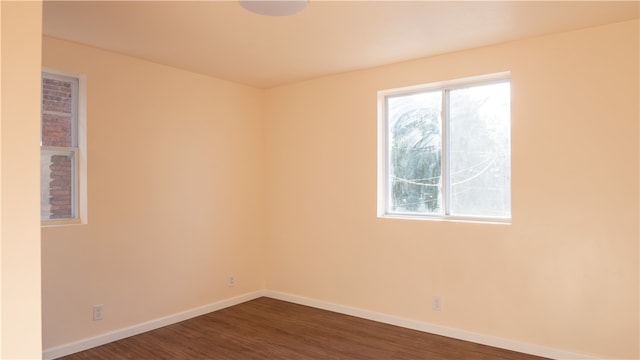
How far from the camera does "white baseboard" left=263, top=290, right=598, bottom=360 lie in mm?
3311

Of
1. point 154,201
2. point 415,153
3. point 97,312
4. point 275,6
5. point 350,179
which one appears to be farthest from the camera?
point 350,179

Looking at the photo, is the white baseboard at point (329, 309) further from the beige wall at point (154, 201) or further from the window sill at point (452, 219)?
the window sill at point (452, 219)

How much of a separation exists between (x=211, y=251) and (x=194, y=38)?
238 centimetres

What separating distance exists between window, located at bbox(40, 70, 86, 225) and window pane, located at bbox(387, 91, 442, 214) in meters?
2.97

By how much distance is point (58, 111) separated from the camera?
3.50 meters

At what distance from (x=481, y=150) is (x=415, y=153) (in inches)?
26.1

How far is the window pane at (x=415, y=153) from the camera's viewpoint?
4078mm

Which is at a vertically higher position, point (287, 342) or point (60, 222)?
point (60, 222)

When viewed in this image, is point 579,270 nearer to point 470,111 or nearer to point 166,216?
point 470,111

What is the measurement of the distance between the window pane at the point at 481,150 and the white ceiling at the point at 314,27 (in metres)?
0.49

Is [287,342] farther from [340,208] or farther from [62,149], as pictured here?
[62,149]

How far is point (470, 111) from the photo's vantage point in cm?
388

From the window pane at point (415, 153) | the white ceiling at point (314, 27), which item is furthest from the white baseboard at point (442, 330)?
the white ceiling at point (314, 27)

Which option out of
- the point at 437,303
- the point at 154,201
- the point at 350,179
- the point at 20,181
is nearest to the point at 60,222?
the point at 154,201
